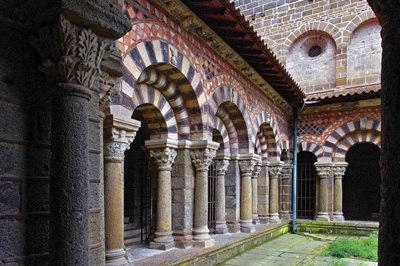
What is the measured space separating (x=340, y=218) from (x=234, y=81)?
241 inches

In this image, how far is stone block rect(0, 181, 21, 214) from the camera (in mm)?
1719

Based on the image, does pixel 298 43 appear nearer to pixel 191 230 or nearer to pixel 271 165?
pixel 271 165

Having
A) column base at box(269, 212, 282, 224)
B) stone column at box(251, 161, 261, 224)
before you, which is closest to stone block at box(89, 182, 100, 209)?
stone column at box(251, 161, 261, 224)

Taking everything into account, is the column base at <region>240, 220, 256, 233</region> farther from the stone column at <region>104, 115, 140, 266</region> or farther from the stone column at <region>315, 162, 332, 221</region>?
the stone column at <region>104, 115, 140, 266</region>

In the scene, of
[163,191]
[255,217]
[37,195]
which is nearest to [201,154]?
[163,191]

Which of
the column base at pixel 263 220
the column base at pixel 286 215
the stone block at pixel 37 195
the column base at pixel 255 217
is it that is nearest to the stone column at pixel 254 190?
the column base at pixel 255 217

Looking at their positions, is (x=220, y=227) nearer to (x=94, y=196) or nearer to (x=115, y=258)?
(x=115, y=258)

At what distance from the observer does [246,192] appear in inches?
312

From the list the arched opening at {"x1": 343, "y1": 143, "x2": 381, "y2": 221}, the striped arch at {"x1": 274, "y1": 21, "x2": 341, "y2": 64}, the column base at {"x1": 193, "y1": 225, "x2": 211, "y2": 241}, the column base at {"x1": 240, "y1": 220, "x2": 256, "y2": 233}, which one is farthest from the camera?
the arched opening at {"x1": 343, "y1": 143, "x2": 381, "y2": 221}

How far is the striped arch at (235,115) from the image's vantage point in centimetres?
672

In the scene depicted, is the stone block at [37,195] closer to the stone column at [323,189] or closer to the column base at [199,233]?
the column base at [199,233]

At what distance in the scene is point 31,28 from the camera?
6.09ft

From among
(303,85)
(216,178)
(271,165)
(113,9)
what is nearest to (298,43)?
(303,85)

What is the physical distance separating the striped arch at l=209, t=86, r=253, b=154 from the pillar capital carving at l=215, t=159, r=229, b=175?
676 mm
